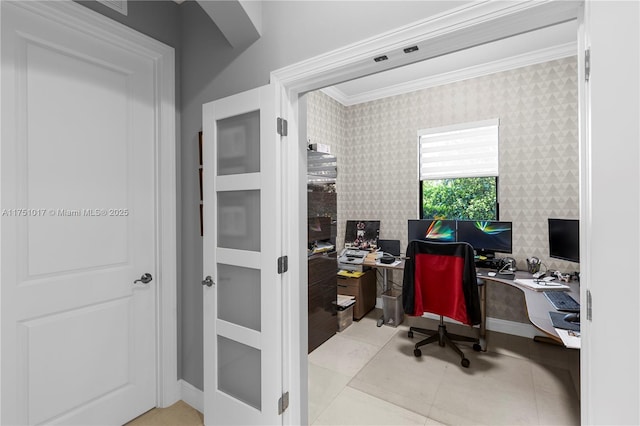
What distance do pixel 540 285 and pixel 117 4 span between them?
3714 millimetres

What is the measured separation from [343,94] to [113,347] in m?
3.79

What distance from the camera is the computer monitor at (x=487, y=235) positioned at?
3.13 m

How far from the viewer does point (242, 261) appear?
68.7 inches

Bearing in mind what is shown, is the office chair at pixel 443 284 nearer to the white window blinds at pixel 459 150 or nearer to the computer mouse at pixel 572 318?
the computer mouse at pixel 572 318

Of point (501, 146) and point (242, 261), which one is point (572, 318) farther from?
point (501, 146)

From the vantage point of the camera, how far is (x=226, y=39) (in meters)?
1.88

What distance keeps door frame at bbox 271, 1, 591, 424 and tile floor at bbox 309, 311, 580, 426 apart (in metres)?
0.58

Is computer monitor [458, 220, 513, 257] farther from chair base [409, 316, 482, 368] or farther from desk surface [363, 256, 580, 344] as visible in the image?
chair base [409, 316, 482, 368]

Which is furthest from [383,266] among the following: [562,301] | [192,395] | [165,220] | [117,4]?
[117,4]

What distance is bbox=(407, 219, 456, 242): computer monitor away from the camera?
11.2 ft

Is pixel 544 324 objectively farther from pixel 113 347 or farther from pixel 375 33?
pixel 113 347

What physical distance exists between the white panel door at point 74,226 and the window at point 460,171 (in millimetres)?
3107

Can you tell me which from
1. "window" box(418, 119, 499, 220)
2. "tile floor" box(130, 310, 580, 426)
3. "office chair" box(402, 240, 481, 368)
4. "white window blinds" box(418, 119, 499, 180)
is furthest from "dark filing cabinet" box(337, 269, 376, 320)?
"white window blinds" box(418, 119, 499, 180)

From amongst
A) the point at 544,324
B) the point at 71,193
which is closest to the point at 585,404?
the point at 544,324
